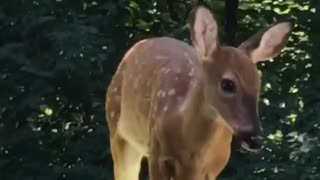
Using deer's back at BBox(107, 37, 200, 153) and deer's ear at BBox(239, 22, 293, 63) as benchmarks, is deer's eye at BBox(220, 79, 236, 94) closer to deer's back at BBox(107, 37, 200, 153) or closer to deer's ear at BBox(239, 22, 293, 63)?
deer's ear at BBox(239, 22, 293, 63)

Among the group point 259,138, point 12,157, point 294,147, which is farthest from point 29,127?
point 259,138

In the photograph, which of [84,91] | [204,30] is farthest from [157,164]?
[84,91]

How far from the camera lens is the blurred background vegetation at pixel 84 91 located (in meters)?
6.11

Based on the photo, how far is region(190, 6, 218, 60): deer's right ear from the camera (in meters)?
3.57

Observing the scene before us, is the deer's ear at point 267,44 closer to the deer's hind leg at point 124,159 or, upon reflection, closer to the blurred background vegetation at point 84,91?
the deer's hind leg at point 124,159

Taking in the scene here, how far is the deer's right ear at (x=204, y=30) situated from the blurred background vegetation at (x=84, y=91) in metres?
2.48

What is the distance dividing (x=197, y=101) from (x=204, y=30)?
10.0 inches

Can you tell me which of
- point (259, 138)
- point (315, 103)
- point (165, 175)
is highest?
point (259, 138)

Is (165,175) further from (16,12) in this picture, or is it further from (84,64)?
(16,12)

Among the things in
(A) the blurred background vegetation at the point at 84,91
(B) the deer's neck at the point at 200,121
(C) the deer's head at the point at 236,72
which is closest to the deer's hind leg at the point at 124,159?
(B) the deer's neck at the point at 200,121

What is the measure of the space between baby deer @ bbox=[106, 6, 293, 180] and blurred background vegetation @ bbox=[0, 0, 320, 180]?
1956mm

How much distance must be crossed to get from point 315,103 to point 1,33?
1.84 metres

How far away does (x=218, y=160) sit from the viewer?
3.73 meters

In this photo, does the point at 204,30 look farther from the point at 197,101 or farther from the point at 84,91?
the point at 84,91
